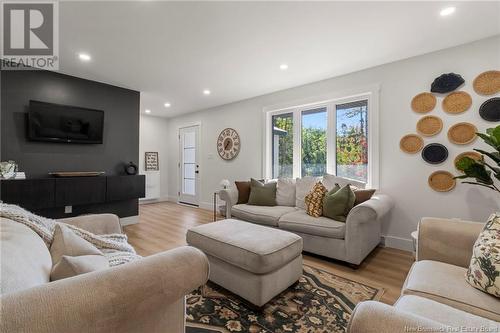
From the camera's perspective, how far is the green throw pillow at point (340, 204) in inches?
101

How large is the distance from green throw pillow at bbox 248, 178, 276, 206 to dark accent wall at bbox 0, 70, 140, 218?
2311mm

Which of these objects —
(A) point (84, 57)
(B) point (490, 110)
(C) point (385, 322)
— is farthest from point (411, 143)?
(A) point (84, 57)

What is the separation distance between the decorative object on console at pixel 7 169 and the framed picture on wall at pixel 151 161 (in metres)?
3.26

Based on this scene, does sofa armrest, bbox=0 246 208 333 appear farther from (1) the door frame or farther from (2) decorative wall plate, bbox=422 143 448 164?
(1) the door frame

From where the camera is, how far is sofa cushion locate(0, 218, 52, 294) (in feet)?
2.18

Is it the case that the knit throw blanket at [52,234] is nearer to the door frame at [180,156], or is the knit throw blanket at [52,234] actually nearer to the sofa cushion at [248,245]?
the sofa cushion at [248,245]

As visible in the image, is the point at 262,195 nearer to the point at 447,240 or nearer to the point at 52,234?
the point at 447,240

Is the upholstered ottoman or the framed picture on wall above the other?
the framed picture on wall

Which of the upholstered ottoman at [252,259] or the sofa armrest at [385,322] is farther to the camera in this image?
the upholstered ottoman at [252,259]

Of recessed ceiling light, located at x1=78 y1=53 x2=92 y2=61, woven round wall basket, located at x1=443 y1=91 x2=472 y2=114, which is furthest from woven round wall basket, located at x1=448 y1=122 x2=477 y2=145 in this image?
recessed ceiling light, located at x1=78 y1=53 x2=92 y2=61

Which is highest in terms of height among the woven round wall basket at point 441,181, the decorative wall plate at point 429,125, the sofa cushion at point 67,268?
the decorative wall plate at point 429,125

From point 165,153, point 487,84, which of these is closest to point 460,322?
point 487,84

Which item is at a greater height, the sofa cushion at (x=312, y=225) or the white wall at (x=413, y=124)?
the white wall at (x=413, y=124)

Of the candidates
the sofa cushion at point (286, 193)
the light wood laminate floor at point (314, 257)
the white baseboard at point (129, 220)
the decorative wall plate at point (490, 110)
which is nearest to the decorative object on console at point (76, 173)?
the white baseboard at point (129, 220)
